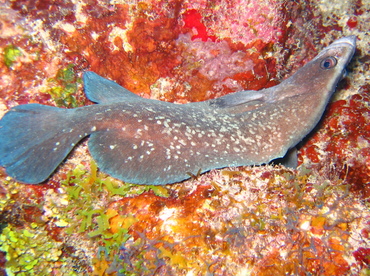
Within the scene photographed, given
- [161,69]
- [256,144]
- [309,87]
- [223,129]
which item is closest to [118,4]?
[161,69]

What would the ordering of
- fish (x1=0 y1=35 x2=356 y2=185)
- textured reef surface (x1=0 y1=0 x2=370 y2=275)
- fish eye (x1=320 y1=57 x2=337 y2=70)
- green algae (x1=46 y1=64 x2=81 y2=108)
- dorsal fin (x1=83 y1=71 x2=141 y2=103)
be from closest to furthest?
textured reef surface (x1=0 y1=0 x2=370 y2=275) → fish (x1=0 y1=35 x2=356 y2=185) → green algae (x1=46 y1=64 x2=81 y2=108) → dorsal fin (x1=83 y1=71 x2=141 y2=103) → fish eye (x1=320 y1=57 x2=337 y2=70)

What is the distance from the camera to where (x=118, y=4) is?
3551 mm

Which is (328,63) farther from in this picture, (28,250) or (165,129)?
(28,250)

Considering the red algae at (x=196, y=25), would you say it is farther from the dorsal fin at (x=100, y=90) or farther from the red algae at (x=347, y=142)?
the red algae at (x=347, y=142)

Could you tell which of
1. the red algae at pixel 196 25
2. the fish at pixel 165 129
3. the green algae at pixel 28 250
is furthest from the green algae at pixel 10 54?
the red algae at pixel 196 25

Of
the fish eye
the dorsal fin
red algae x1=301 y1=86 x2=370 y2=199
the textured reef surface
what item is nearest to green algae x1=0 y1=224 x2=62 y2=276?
the textured reef surface

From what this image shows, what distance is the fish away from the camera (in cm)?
274

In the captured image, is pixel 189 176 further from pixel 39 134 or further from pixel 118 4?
pixel 118 4

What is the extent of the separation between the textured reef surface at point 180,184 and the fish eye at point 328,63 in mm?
814

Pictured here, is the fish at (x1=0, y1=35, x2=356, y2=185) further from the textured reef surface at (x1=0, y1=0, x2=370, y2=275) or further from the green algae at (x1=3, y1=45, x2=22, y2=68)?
the green algae at (x1=3, y1=45, x2=22, y2=68)

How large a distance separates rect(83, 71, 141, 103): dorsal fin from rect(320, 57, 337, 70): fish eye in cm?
352

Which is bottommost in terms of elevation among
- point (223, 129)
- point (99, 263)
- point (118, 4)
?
point (99, 263)

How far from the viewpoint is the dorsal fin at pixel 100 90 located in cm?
346

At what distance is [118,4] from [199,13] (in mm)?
1412
